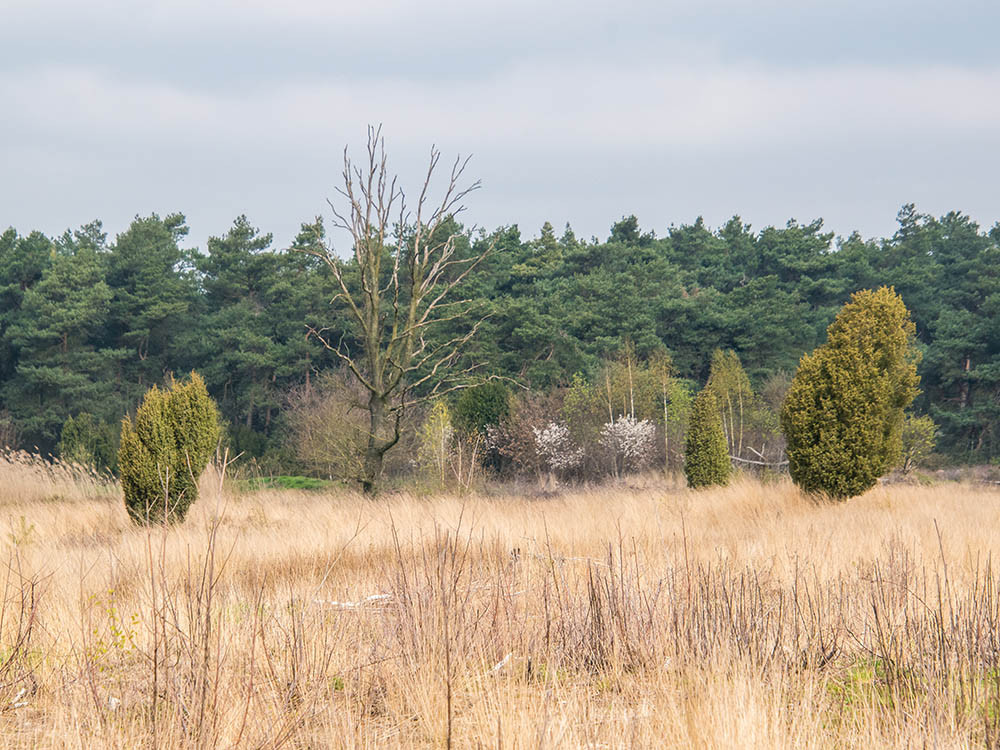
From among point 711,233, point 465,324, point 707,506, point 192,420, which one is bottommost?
point 707,506

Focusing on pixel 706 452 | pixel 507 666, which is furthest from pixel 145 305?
pixel 507 666

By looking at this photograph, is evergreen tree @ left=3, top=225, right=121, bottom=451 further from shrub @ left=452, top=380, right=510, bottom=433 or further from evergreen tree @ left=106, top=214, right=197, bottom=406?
shrub @ left=452, top=380, right=510, bottom=433

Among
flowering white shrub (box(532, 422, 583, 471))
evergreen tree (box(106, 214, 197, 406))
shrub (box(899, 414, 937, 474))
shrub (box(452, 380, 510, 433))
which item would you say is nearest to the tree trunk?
flowering white shrub (box(532, 422, 583, 471))

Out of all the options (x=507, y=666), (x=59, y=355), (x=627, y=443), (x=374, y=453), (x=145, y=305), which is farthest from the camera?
(x=145, y=305)

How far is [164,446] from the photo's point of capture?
10.4 m

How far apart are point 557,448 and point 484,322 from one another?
29.2 ft

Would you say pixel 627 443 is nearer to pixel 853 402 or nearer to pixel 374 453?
pixel 853 402

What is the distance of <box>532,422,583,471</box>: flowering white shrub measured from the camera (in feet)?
78.3

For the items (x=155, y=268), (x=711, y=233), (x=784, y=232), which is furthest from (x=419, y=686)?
(x=711, y=233)

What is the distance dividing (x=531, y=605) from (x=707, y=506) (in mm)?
6963

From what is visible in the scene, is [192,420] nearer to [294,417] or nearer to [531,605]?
[531,605]

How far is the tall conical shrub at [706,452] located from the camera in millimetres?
14789

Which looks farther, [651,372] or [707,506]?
[651,372]

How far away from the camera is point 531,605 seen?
15.7 ft
